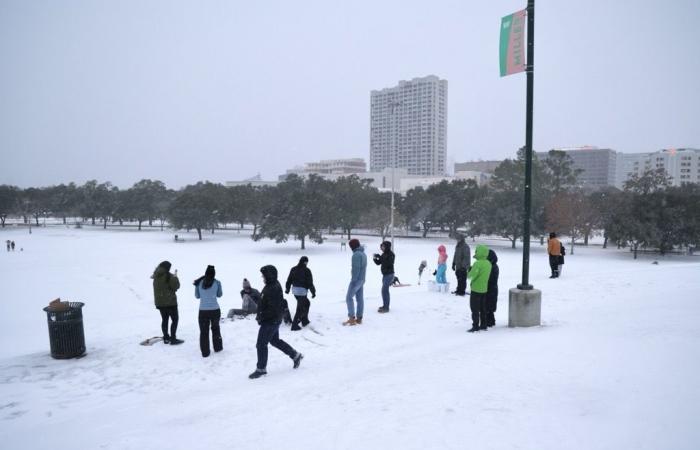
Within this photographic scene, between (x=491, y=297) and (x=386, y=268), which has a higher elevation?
(x=386, y=268)

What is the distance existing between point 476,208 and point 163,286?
51902 millimetres

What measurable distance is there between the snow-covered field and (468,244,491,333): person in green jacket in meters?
0.38

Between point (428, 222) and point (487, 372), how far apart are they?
61842 mm

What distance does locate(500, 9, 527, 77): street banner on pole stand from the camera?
9.54m

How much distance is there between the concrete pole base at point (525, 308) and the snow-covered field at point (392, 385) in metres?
0.33

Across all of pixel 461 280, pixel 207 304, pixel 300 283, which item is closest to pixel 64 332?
pixel 207 304

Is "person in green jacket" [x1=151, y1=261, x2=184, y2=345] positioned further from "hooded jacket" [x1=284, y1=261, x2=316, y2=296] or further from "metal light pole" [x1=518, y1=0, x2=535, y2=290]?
"metal light pole" [x1=518, y1=0, x2=535, y2=290]

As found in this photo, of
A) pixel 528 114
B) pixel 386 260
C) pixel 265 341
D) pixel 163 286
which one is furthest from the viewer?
pixel 386 260

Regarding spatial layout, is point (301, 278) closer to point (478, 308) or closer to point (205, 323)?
point (205, 323)

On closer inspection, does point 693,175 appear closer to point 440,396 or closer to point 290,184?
point 290,184

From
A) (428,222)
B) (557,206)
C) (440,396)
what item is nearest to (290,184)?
(428,222)

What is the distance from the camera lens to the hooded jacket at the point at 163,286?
8.71m

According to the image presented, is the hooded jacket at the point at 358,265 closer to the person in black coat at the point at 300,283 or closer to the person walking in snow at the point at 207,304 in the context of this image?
the person in black coat at the point at 300,283

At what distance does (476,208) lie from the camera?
185 ft
